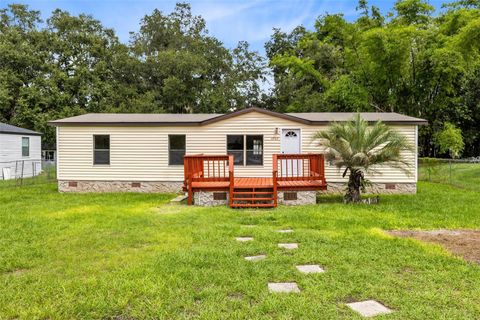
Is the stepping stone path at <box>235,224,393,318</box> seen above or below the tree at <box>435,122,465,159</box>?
below

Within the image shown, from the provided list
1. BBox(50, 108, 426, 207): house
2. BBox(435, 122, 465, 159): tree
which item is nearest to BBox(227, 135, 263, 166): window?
BBox(50, 108, 426, 207): house

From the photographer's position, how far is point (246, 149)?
11641mm

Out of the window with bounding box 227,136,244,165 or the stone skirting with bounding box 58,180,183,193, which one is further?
the stone skirting with bounding box 58,180,183,193

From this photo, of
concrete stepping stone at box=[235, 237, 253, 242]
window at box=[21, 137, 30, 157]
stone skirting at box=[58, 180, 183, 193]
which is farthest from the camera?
window at box=[21, 137, 30, 157]

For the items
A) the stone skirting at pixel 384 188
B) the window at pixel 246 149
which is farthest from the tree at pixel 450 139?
the window at pixel 246 149

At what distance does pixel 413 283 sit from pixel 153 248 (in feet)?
10.5

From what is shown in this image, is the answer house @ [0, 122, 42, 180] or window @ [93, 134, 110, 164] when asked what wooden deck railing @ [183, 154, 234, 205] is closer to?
window @ [93, 134, 110, 164]

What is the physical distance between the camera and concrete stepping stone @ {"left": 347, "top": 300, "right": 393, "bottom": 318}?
2.86m

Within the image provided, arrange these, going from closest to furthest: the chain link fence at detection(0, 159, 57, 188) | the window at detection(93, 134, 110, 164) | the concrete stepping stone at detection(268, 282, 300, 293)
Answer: the concrete stepping stone at detection(268, 282, 300, 293) → the window at detection(93, 134, 110, 164) → the chain link fence at detection(0, 159, 57, 188)

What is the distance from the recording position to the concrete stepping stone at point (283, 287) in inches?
131

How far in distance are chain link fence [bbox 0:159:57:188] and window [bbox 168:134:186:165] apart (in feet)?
20.1

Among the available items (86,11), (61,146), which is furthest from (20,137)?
(86,11)

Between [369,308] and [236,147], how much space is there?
29.5 feet

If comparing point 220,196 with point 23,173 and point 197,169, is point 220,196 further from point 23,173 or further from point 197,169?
point 23,173
